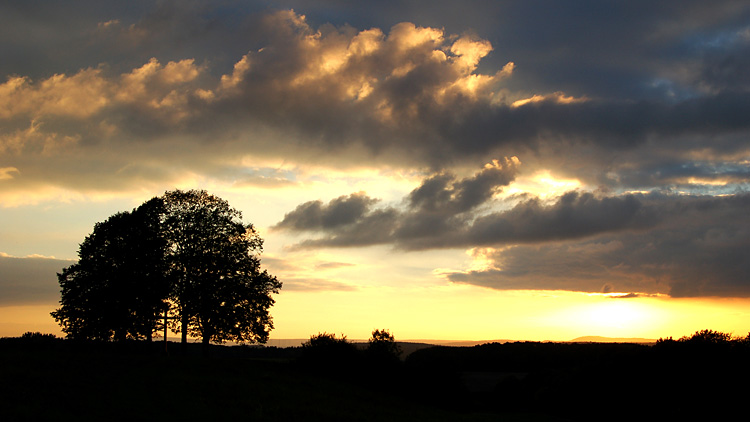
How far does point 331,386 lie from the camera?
1928 inches

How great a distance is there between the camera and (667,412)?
4134cm

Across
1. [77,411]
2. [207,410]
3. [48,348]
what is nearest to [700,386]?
[207,410]

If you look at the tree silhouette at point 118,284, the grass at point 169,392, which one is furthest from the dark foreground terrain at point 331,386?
the tree silhouette at point 118,284

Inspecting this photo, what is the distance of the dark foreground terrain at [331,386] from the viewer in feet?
106

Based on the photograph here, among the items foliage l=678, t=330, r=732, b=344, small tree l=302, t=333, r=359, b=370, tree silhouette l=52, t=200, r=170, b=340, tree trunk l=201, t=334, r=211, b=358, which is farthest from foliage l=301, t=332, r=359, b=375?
foliage l=678, t=330, r=732, b=344

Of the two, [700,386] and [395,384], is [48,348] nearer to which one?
[395,384]

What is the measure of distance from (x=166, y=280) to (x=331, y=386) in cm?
2258

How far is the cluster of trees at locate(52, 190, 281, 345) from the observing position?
58.1m

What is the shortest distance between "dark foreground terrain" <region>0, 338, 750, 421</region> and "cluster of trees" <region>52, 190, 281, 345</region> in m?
4.13

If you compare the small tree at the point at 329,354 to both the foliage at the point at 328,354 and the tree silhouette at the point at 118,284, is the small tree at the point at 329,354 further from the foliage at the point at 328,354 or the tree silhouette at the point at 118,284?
the tree silhouette at the point at 118,284

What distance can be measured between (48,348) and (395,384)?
32.8 m

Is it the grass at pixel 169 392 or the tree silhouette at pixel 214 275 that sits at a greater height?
the tree silhouette at pixel 214 275

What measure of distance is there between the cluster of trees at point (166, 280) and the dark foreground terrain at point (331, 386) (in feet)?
13.6

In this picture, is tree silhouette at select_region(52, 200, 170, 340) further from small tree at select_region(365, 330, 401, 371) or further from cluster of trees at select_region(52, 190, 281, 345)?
small tree at select_region(365, 330, 401, 371)
